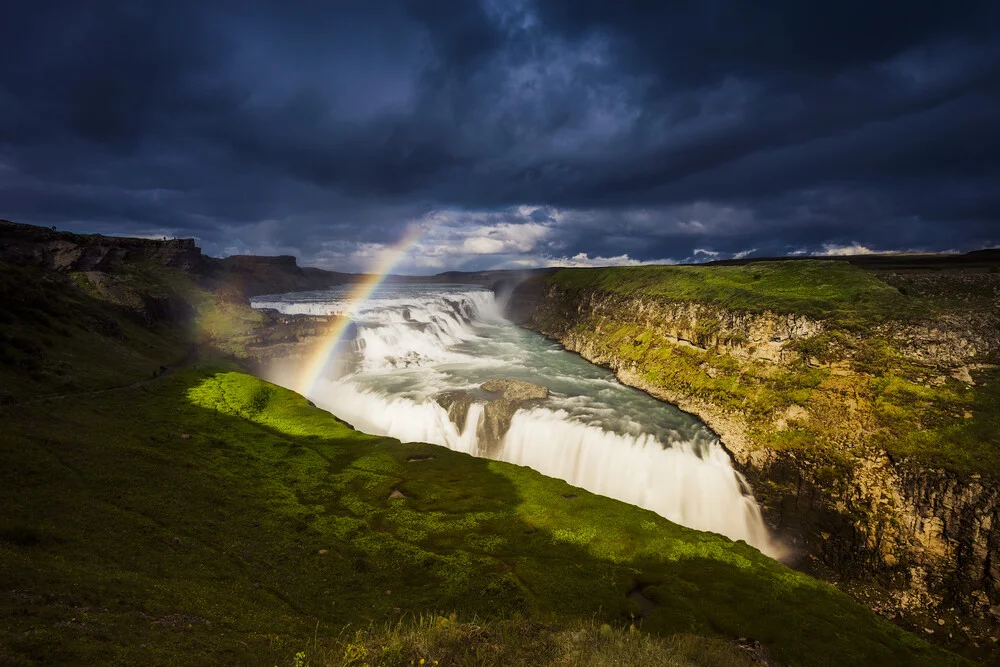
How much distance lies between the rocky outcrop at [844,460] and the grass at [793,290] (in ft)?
4.32

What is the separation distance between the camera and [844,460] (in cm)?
2483

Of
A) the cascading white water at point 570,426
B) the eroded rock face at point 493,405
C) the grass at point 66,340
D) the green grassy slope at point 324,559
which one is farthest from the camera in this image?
the eroded rock face at point 493,405

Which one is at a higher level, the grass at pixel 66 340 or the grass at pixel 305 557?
Answer: the grass at pixel 66 340

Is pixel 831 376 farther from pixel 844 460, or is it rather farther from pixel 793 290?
pixel 793 290

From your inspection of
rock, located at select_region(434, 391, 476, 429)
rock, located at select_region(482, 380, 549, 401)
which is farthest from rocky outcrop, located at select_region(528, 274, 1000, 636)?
rock, located at select_region(434, 391, 476, 429)

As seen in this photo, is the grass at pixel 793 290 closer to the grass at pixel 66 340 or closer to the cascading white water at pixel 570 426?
the cascading white water at pixel 570 426

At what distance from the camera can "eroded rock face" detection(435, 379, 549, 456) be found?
31953 mm

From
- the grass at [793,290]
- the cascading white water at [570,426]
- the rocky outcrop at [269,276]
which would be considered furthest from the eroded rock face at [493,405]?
the rocky outcrop at [269,276]

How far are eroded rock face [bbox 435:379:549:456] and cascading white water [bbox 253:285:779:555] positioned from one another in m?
0.37

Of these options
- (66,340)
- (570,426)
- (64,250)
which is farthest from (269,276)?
(570,426)

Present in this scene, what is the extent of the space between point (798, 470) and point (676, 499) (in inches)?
300

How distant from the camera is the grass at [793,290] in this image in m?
30.6

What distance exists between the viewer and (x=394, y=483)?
19.9 meters

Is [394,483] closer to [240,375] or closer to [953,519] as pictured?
[240,375]
